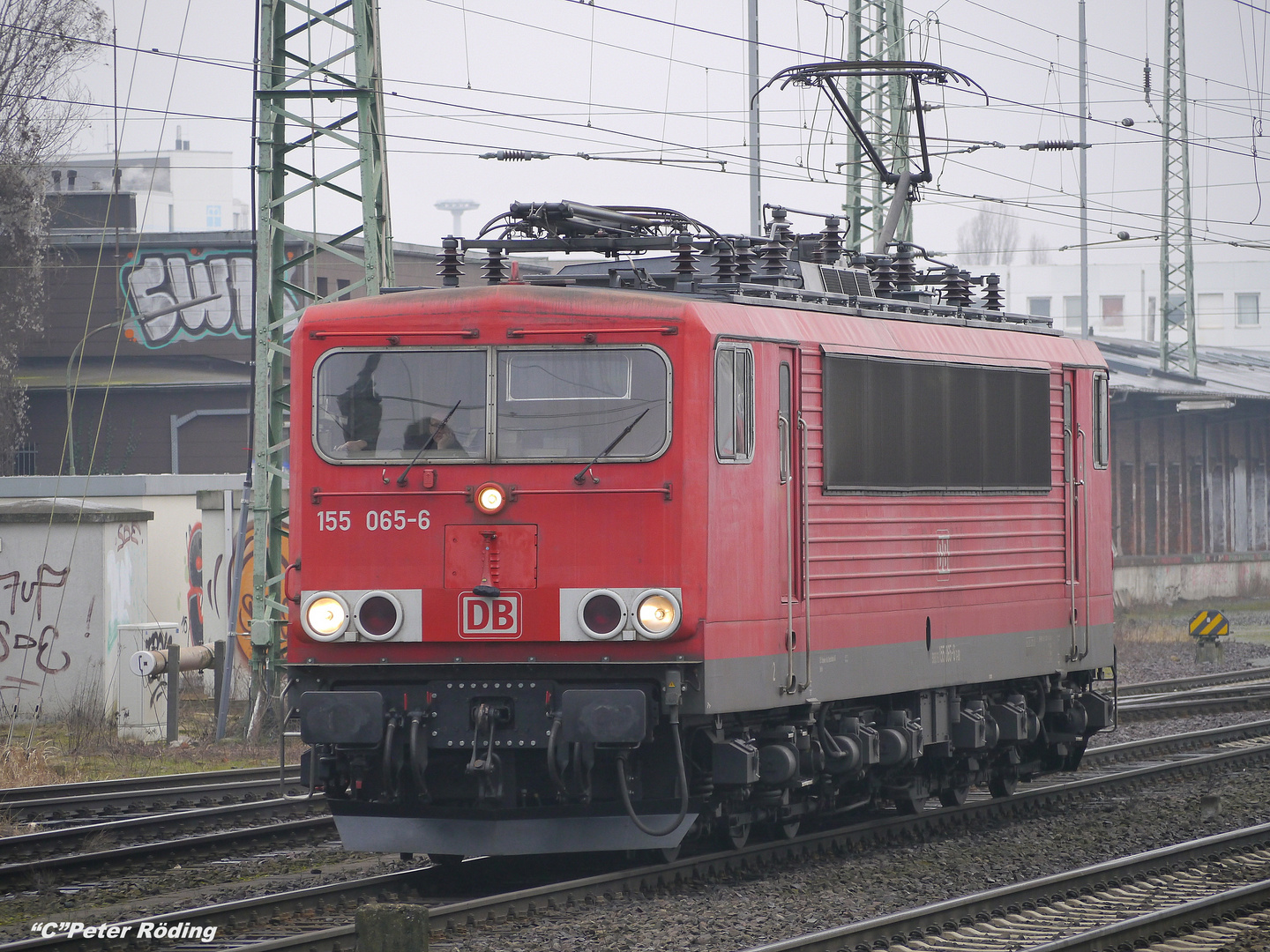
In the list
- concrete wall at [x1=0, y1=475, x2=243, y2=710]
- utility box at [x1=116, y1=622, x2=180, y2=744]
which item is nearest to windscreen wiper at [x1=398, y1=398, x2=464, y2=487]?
utility box at [x1=116, y1=622, x2=180, y2=744]

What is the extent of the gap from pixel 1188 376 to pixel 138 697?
34868 millimetres

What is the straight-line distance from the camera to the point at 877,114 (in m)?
27.5

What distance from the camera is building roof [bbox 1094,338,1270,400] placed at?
136 ft

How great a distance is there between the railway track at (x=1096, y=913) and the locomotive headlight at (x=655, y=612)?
1.86 metres

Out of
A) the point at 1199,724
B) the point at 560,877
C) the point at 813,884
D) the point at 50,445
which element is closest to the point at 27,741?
the point at 560,877

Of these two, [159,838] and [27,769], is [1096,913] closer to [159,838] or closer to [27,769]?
[159,838]

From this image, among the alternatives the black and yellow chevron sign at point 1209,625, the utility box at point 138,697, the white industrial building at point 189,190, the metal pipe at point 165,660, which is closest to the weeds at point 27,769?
the metal pipe at point 165,660

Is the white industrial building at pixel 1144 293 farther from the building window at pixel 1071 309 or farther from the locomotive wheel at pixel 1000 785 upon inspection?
the locomotive wheel at pixel 1000 785

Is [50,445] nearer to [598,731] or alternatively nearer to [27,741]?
[27,741]

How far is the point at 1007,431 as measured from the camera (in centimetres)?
1323

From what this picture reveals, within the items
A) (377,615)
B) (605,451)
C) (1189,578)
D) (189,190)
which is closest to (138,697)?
(377,615)

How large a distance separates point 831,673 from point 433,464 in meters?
3.05

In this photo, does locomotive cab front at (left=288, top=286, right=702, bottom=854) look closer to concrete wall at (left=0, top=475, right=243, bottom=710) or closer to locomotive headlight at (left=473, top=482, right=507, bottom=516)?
locomotive headlight at (left=473, top=482, right=507, bottom=516)

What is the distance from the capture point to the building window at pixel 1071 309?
329ft
